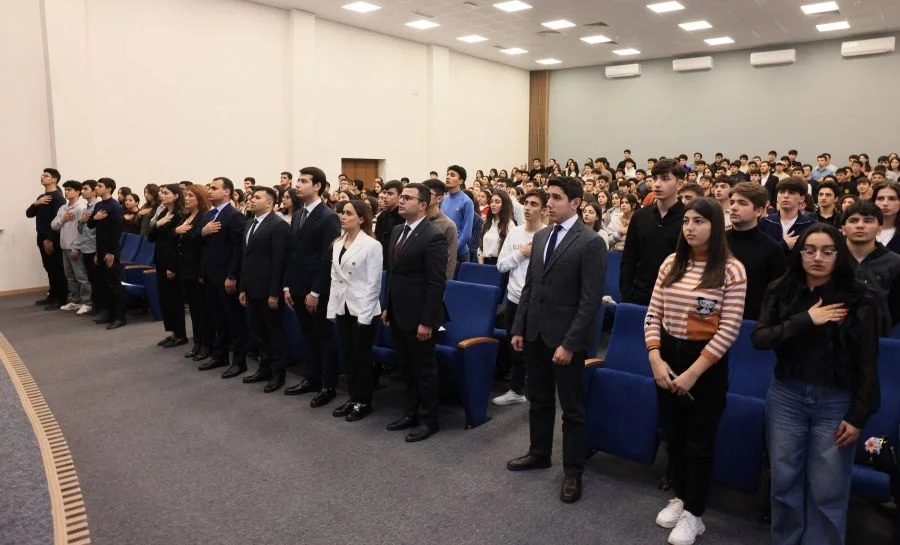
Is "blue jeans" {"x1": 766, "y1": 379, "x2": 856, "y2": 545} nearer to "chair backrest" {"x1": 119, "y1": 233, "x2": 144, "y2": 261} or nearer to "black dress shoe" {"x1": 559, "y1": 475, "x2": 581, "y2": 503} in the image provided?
"black dress shoe" {"x1": 559, "y1": 475, "x2": 581, "y2": 503}

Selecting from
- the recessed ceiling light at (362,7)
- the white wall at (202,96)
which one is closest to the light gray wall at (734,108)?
the white wall at (202,96)

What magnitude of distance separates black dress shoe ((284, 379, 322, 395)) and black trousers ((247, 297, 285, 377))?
0.22m

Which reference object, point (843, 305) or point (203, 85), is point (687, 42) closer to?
point (203, 85)

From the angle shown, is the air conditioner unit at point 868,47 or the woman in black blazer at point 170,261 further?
the air conditioner unit at point 868,47

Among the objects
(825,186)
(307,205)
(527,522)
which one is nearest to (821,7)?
(825,186)

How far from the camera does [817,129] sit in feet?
44.0

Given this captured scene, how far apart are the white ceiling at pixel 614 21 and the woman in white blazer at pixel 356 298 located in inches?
298

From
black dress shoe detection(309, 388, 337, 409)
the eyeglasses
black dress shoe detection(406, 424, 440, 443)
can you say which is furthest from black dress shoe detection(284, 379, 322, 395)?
the eyeglasses

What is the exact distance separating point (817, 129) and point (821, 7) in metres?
3.71

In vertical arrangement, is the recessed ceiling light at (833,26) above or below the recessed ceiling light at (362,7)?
below

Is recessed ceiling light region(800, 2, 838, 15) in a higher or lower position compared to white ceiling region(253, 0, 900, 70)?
lower

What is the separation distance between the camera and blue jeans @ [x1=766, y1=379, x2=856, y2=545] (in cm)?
218

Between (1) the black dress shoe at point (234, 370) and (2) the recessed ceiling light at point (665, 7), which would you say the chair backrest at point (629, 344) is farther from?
(2) the recessed ceiling light at point (665, 7)

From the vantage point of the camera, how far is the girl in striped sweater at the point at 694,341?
2.41 m
